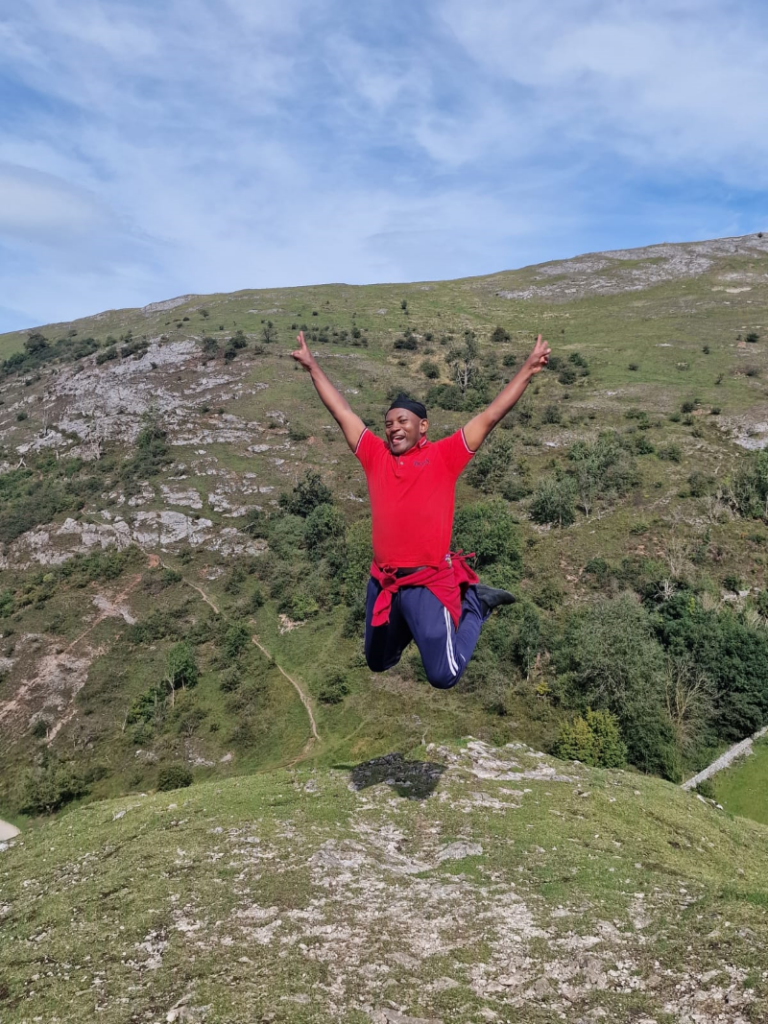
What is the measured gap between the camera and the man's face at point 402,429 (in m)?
7.88

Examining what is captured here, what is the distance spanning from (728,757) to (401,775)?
29.5m

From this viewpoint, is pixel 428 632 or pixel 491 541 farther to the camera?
pixel 491 541

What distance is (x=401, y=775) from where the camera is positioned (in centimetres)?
1566

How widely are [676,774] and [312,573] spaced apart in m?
33.2

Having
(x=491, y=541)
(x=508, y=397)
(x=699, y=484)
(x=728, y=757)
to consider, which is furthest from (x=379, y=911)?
(x=699, y=484)

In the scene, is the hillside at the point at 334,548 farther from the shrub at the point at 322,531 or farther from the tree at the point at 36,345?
the tree at the point at 36,345

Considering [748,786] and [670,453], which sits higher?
[670,453]

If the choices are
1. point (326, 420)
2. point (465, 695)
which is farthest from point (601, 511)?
point (326, 420)

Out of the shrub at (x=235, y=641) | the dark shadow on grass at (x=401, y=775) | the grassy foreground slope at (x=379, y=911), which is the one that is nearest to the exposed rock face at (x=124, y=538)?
the shrub at (x=235, y=641)

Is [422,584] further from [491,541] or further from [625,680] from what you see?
[491,541]

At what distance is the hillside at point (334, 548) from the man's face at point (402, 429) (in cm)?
1680

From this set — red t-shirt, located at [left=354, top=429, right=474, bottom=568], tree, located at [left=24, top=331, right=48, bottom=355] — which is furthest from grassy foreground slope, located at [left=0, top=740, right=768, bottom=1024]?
tree, located at [left=24, top=331, right=48, bottom=355]

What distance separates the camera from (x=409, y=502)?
7.86 m

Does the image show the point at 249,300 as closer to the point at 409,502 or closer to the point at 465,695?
the point at 465,695
